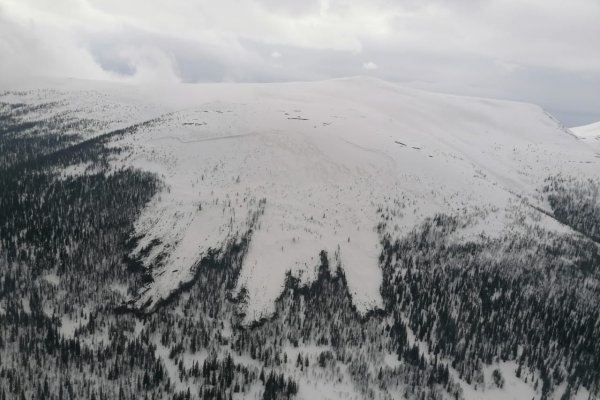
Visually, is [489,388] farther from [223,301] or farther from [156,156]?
[156,156]

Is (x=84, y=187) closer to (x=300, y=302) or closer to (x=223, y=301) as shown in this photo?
(x=223, y=301)

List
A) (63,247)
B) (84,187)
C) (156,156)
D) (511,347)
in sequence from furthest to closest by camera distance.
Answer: (156,156)
(84,187)
(63,247)
(511,347)

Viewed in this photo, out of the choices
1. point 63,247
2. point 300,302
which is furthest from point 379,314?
point 63,247

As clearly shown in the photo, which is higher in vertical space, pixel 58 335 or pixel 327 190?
pixel 327 190

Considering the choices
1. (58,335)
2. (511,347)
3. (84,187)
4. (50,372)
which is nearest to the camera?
(50,372)

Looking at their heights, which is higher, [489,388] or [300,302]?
[300,302]

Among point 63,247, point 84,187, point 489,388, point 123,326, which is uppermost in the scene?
point 84,187

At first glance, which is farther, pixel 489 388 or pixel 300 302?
pixel 300 302

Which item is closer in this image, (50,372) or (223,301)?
(50,372)

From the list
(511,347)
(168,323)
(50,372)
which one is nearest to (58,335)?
(50,372)
